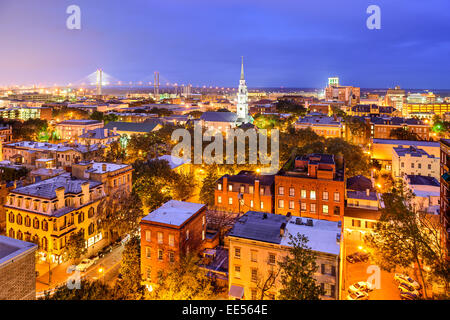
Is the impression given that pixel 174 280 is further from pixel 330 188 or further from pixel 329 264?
pixel 330 188

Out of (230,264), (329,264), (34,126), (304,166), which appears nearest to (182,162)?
(304,166)

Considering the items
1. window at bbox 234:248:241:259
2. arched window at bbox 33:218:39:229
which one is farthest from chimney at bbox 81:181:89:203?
window at bbox 234:248:241:259

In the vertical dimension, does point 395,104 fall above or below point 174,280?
above

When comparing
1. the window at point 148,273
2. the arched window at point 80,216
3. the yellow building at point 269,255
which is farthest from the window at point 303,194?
the arched window at point 80,216

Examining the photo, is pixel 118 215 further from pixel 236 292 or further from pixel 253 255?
pixel 253 255

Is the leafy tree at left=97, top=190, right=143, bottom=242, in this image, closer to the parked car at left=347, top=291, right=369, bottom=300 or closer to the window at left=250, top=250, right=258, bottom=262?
the window at left=250, top=250, right=258, bottom=262
